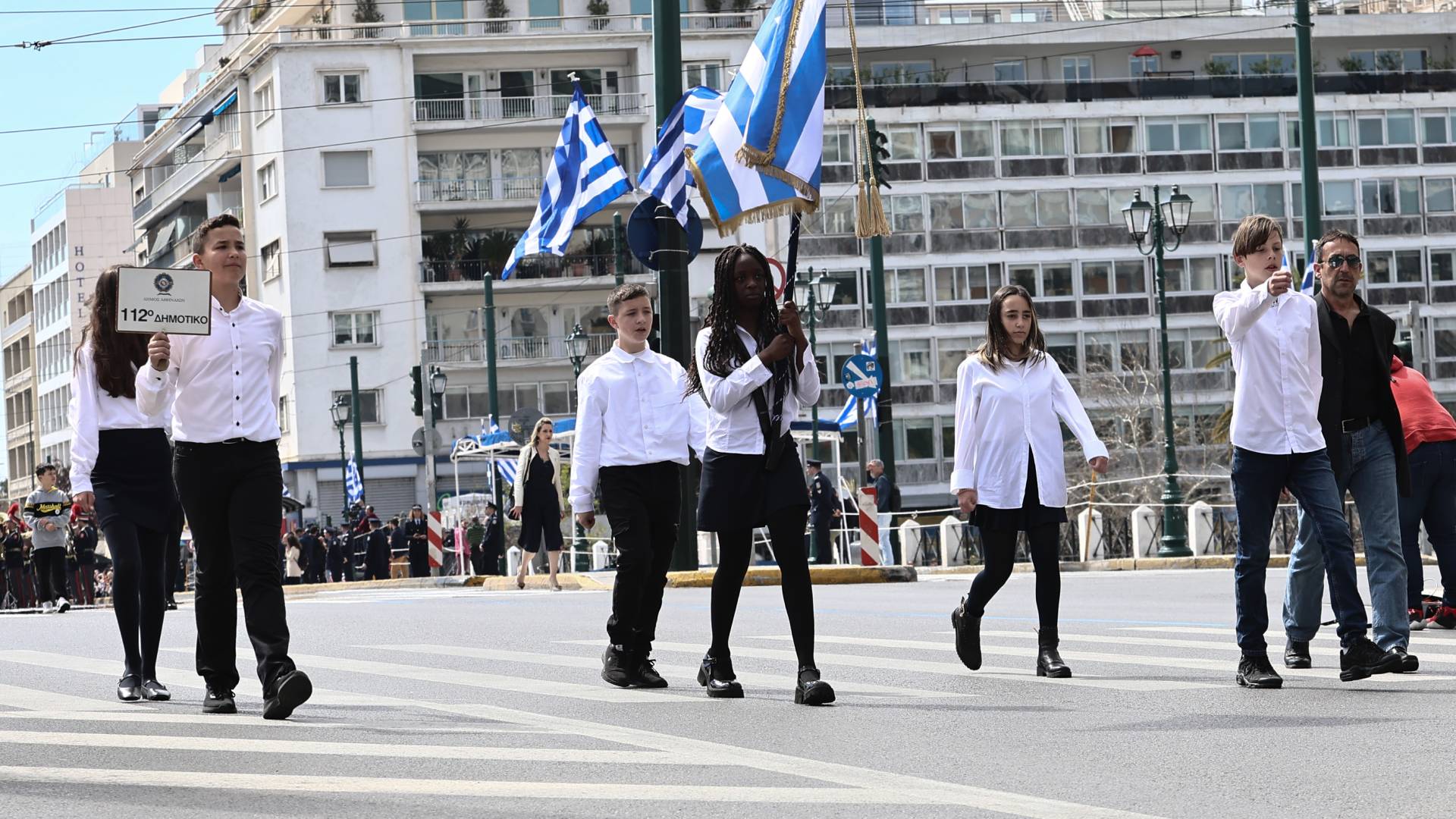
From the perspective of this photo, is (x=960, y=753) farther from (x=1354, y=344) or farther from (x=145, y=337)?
(x=145, y=337)

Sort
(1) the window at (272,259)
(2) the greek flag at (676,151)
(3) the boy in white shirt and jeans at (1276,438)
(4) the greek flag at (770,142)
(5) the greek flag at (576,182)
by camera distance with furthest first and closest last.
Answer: (1) the window at (272,259) → (5) the greek flag at (576,182) → (2) the greek flag at (676,151) → (4) the greek flag at (770,142) → (3) the boy in white shirt and jeans at (1276,438)

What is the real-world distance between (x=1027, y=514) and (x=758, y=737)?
2.89m

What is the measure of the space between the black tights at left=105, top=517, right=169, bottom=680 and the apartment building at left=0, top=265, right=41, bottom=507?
4724 inches

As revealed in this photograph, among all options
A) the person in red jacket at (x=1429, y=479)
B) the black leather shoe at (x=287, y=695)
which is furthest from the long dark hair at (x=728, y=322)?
the person in red jacket at (x=1429, y=479)

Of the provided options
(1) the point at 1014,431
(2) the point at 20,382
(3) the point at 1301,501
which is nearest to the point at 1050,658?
(1) the point at 1014,431

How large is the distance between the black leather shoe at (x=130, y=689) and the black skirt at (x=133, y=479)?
71cm

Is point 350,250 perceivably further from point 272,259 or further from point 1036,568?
point 1036,568

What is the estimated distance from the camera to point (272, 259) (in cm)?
7906

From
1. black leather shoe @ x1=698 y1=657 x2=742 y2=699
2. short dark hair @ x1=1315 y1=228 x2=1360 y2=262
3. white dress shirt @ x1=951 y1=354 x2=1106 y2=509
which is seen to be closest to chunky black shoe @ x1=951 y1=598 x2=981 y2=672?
Answer: white dress shirt @ x1=951 y1=354 x2=1106 y2=509

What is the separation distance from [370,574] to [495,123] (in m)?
35.5

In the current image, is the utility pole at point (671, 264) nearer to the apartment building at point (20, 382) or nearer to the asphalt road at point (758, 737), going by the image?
the asphalt road at point (758, 737)

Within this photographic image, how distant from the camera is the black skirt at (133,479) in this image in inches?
389

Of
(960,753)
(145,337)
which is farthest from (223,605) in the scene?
(960,753)

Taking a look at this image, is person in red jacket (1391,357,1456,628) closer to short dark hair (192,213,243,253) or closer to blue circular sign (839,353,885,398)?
short dark hair (192,213,243,253)
